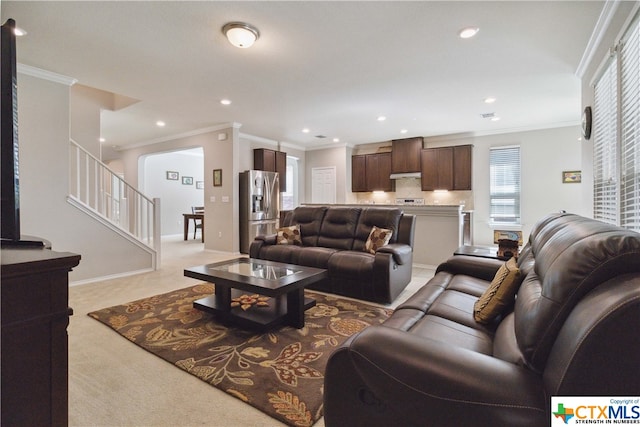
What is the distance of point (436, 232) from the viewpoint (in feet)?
15.0

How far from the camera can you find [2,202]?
1.04 meters

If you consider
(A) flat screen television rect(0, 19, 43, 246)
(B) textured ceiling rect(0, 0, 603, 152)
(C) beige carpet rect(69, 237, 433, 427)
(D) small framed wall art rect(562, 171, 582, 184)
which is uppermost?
(B) textured ceiling rect(0, 0, 603, 152)

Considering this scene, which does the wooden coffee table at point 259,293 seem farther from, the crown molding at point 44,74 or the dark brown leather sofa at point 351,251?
the crown molding at point 44,74

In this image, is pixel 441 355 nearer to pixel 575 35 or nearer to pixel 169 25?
pixel 169 25

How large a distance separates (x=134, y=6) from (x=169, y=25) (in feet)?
0.92

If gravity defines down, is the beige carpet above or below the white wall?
below

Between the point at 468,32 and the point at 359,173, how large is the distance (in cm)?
526

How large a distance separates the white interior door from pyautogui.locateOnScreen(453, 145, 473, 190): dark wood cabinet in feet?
9.80

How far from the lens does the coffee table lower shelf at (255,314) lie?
2.33 meters

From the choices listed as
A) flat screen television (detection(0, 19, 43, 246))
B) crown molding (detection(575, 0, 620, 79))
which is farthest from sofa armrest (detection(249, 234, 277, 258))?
crown molding (detection(575, 0, 620, 79))

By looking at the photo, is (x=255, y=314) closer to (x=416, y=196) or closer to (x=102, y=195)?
(x=102, y=195)

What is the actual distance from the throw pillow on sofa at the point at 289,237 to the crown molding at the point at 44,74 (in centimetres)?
320

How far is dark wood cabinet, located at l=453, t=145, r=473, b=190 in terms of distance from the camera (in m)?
6.47

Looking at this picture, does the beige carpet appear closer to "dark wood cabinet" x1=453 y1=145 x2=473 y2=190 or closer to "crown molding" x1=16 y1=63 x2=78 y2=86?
"crown molding" x1=16 y1=63 x2=78 y2=86
